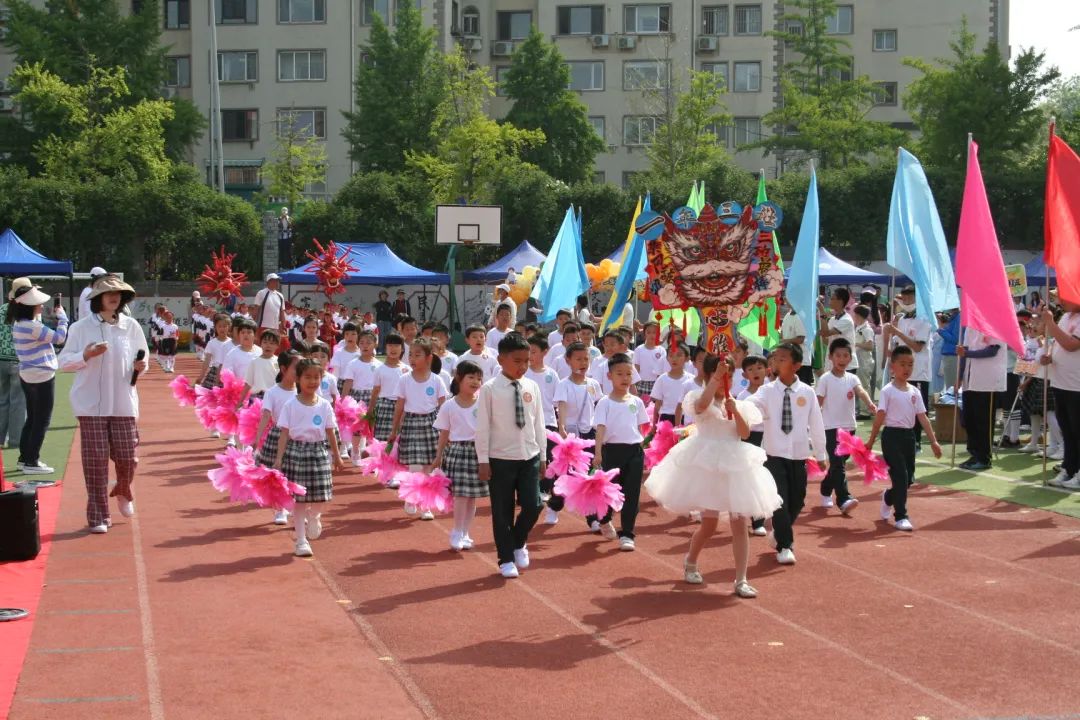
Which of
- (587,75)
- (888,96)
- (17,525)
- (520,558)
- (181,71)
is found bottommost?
(520,558)

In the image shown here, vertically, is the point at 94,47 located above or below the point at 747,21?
below

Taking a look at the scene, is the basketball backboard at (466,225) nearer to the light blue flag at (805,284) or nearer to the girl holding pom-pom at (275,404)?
the light blue flag at (805,284)

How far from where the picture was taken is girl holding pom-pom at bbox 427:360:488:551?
10781 mm

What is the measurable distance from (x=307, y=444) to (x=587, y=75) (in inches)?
2200

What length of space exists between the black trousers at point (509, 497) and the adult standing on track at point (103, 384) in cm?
347

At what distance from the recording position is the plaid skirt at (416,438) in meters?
12.8

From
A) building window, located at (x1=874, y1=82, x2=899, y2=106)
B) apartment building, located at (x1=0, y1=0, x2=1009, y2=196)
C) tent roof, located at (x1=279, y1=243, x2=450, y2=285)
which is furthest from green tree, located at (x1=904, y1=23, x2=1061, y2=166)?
tent roof, located at (x1=279, y1=243, x2=450, y2=285)

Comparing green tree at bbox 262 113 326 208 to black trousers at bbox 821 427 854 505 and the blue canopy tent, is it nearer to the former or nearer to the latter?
the blue canopy tent

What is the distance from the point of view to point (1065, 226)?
526 inches

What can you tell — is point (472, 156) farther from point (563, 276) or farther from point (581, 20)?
point (563, 276)

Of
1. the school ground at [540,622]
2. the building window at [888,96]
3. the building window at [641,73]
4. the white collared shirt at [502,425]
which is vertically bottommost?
the school ground at [540,622]

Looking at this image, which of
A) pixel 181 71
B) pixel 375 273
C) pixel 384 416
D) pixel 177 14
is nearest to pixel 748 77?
pixel 181 71

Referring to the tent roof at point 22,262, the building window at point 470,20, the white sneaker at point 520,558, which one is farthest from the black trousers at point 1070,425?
the building window at point 470,20

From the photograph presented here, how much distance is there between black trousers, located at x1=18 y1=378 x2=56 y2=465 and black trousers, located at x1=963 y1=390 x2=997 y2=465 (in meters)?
10.7
